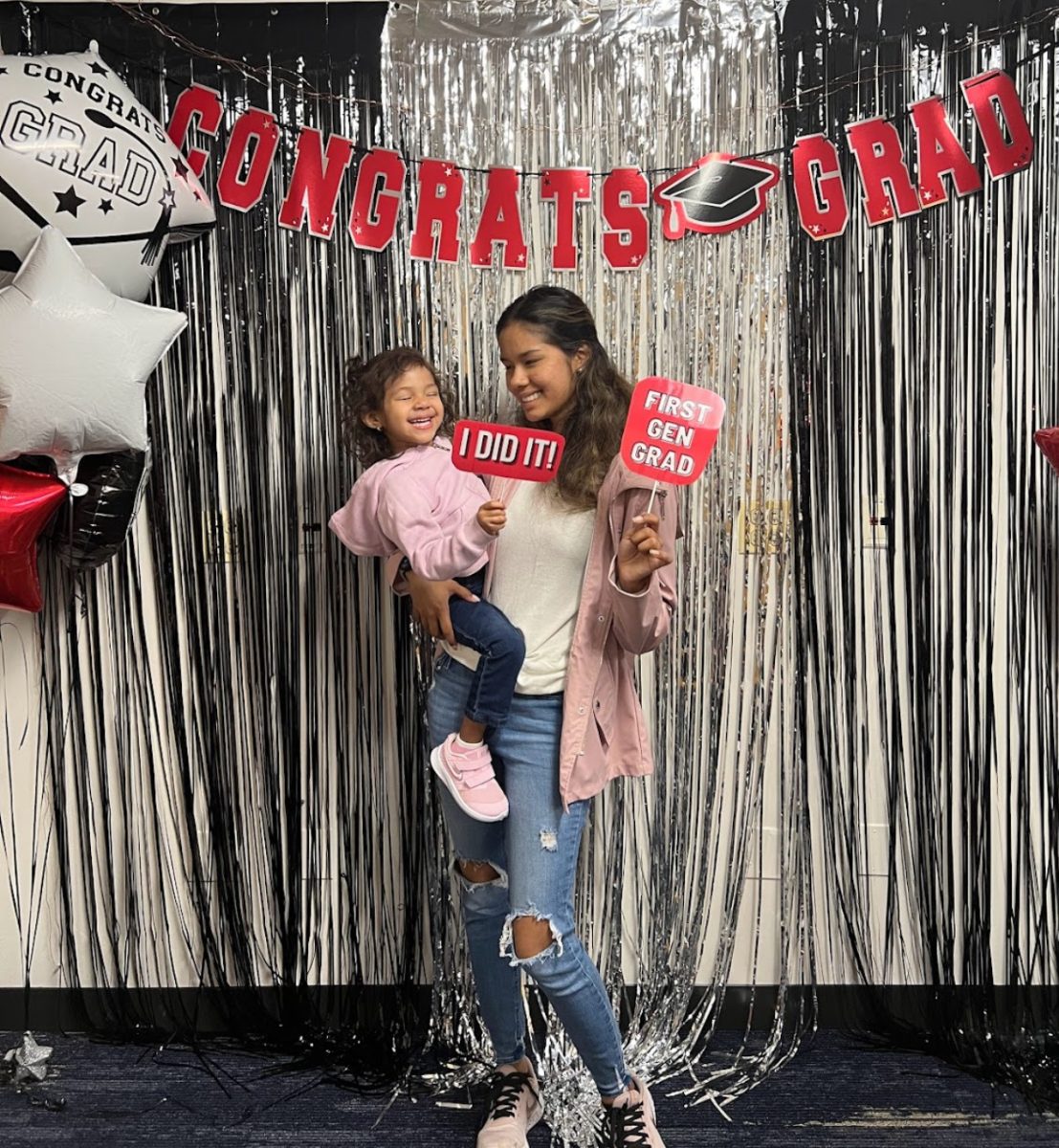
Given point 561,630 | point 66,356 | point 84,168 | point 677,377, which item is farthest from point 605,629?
point 84,168

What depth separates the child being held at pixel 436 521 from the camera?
1.83 meters

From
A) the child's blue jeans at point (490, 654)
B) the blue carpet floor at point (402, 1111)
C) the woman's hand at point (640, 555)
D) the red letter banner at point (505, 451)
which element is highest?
the red letter banner at point (505, 451)

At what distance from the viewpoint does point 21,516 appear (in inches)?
80.8

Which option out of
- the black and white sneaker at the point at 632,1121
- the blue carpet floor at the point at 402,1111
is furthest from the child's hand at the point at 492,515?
the blue carpet floor at the point at 402,1111

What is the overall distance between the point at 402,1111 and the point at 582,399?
1406 mm

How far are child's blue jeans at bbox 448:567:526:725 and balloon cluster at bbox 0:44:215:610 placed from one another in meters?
0.71

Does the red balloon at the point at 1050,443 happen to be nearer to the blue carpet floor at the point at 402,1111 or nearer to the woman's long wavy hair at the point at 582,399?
the woman's long wavy hair at the point at 582,399

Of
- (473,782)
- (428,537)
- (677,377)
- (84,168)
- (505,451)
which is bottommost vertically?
(473,782)

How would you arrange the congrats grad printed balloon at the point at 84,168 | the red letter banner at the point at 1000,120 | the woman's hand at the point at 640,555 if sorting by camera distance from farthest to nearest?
the red letter banner at the point at 1000,120 → the congrats grad printed balloon at the point at 84,168 → the woman's hand at the point at 640,555

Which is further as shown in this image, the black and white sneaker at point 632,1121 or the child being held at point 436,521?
the black and white sneaker at point 632,1121

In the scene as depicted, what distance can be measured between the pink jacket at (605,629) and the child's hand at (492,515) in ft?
0.54

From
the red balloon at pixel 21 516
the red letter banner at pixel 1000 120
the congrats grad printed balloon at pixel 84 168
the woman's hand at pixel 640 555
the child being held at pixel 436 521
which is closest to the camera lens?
the woman's hand at pixel 640 555

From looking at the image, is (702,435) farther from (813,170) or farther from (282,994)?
(282,994)

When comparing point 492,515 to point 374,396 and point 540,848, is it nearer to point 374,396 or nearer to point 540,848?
point 374,396
